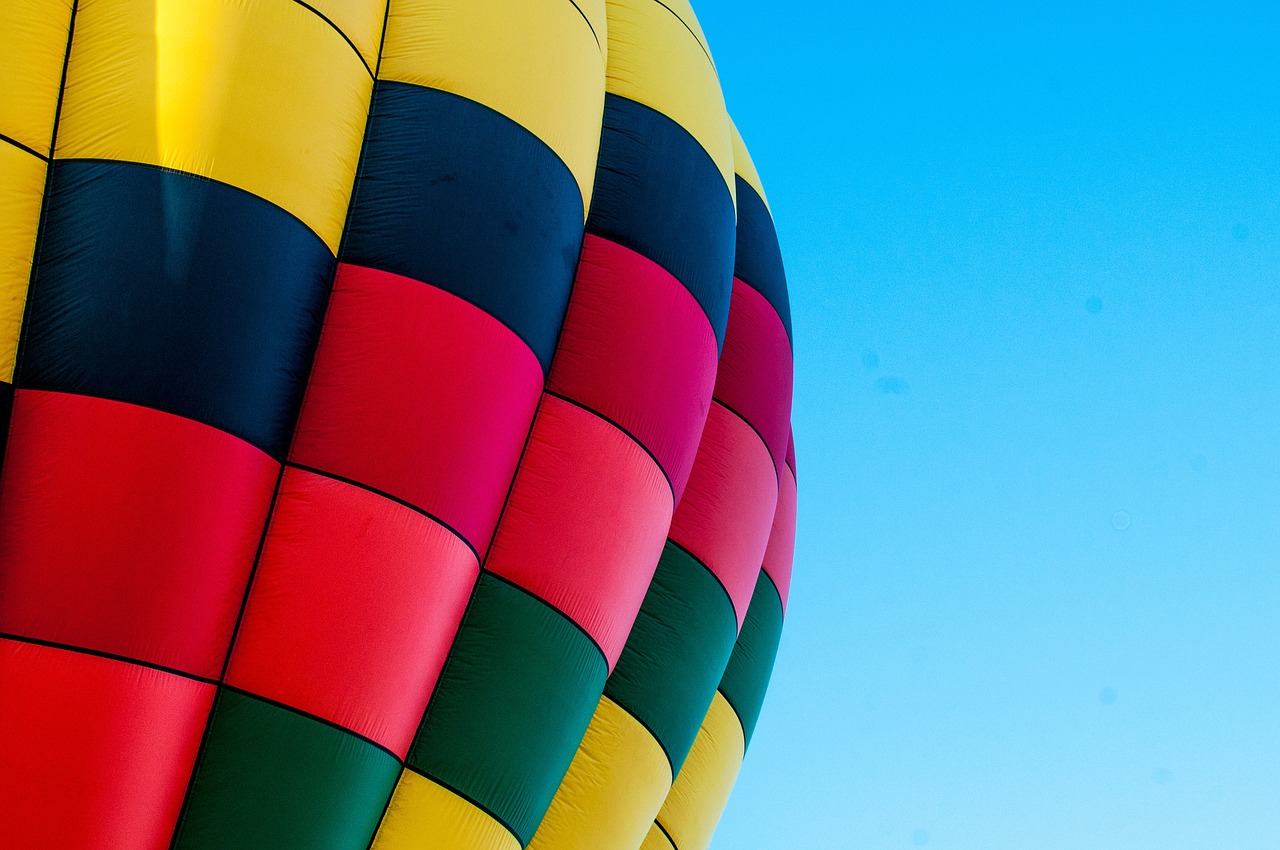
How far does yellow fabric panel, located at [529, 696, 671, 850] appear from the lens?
2.93 m

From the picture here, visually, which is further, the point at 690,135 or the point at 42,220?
the point at 690,135

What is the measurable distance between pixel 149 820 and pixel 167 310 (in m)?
0.82

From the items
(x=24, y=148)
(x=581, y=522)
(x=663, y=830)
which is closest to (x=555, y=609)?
(x=581, y=522)

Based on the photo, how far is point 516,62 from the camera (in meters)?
2.69

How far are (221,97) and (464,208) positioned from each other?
47cm

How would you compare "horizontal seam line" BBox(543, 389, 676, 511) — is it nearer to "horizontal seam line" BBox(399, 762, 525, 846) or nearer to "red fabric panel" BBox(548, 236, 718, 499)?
"red fabric panel" BBox(548, 236, 718, 499)

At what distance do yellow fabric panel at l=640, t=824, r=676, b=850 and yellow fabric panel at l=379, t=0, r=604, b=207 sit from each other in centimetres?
167

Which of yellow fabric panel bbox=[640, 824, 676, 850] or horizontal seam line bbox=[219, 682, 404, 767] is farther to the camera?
yellow fabric panel bbox=[640, 824, 676, 850]

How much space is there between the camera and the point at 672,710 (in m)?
3.17

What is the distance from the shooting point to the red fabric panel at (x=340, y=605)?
7.52 feet

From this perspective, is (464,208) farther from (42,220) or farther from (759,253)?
(759,253)

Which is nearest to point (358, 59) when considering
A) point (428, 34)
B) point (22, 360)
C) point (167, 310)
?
point (428, 34)

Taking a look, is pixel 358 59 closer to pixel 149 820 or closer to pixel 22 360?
Result: pixel 22 360

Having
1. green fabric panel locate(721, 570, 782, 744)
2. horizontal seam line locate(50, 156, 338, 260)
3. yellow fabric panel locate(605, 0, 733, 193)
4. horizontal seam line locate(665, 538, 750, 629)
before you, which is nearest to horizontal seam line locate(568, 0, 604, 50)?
yellow fabric panel locate(605, 0, 733, 193)
